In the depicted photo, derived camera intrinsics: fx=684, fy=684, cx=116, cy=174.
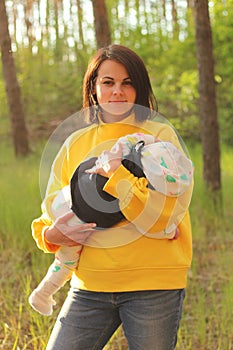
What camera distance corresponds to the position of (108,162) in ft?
6.35

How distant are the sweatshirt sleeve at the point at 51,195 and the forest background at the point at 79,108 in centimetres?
91

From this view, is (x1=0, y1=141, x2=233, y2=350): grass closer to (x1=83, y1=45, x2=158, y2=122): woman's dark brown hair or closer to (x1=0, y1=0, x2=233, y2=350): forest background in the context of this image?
(x1=0, y1=0, x2=233, y2=350): forest background

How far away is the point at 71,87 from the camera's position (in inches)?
612

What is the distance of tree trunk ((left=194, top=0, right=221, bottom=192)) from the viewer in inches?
237

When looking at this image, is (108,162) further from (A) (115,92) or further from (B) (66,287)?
(B) (66,287)

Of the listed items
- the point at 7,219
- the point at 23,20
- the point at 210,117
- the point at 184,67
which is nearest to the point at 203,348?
the point at 7,219

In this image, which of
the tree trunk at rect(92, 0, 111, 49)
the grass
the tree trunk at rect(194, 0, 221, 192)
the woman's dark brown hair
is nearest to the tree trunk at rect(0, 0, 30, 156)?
the tree trunk at rect(92, 0, 111, 49)

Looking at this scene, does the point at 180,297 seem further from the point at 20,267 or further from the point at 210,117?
the point at 210,117

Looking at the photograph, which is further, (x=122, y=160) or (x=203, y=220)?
(x=203, y=220)

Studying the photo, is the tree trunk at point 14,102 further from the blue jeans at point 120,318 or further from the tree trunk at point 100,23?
the blue jeans at point 120,318

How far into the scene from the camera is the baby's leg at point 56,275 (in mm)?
2080

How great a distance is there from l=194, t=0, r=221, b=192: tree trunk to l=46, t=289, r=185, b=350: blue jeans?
13.6 feet

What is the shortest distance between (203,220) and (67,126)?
10.8 ft

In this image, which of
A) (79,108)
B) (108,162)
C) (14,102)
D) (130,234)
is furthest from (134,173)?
(79,108)
